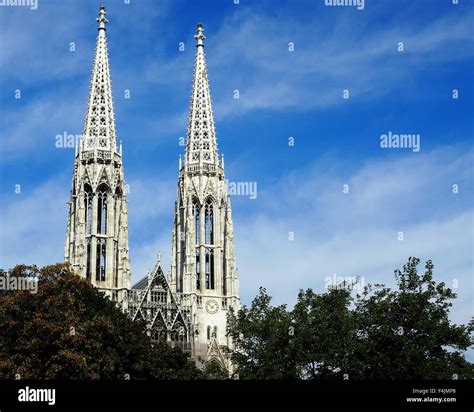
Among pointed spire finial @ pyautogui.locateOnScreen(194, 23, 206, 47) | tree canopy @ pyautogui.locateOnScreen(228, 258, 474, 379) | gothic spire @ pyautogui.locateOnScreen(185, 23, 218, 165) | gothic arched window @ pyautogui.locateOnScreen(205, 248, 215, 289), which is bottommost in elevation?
tree canopy @ pyautogui.locateOnScreen(228, 258, 474, 379)

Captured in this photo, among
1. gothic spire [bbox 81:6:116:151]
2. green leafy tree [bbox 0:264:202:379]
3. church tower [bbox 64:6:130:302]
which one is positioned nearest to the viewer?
green leafy tree [bbox 0:264:202:379]

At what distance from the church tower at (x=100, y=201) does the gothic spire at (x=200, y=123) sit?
310 inches

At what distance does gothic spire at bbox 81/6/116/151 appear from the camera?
8538 centimetres

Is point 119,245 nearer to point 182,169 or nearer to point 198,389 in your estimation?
point 182,169

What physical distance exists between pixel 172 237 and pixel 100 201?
854 centimetres

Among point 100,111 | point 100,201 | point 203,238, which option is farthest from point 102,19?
point 203,238

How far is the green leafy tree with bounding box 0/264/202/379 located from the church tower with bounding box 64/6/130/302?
2582cm

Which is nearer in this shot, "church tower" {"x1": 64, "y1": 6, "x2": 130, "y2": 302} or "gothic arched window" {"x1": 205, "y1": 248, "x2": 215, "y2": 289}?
"church tower" {"x1": 64, "y1": 6, "x2": 130, "y2": 302}

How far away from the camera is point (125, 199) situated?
84.0m

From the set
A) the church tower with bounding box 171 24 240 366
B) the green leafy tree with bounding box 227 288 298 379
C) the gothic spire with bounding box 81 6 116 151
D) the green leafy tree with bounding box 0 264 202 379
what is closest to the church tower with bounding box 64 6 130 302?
the gothic spire with bounding box 81 6 116 151

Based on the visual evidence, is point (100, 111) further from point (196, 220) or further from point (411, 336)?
point (411, 336)

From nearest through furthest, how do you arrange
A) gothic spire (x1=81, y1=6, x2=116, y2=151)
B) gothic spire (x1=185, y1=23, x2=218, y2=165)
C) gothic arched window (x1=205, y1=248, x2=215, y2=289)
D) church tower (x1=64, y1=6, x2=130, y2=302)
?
1. church tower (x1=64, y1=6, x2=130, y2=302)
2. gothic spire (x1=81, y1=6, x2=116, y2=151)
3. gothic arched window (x1=205, y1=248, x2=215, y2=289)
4. gothic spire (x1=185, y1=23, x2=218, y2=165)

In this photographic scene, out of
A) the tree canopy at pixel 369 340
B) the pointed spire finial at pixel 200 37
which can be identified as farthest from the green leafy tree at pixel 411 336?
the pointed spire finial at pixel 200 37

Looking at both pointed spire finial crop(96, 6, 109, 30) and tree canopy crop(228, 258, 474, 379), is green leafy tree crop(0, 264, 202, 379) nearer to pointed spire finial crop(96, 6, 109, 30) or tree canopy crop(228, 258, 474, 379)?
tree canopy crop(228, 258, 474, 379)
